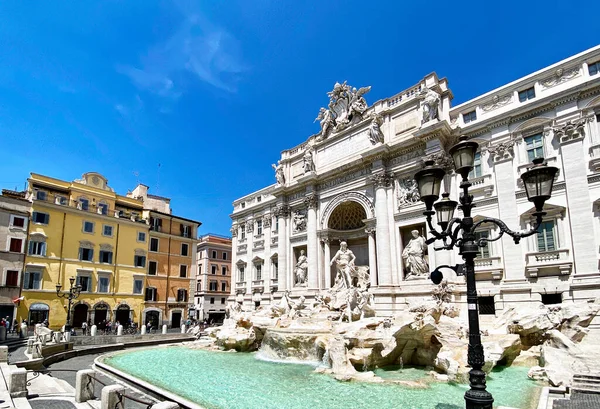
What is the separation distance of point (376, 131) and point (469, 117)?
17.2 feet

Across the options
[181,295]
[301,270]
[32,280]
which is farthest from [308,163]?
[32,280]

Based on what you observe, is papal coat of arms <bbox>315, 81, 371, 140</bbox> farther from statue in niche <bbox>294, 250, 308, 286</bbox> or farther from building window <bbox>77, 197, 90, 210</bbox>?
building window <bbox>77, 197, 90, 210</bbox>

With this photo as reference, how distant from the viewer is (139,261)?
123ft

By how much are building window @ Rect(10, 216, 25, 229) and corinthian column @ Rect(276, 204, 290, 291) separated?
19909 mm

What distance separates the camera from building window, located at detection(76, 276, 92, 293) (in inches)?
1286

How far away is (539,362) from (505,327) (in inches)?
70.3

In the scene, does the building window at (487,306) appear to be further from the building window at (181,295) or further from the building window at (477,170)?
the building window at (181,295)

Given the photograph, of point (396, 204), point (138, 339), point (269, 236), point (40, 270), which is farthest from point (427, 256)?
point (40, 270)

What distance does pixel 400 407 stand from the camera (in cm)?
920

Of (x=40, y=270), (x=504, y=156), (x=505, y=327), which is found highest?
(x=504, y=156)

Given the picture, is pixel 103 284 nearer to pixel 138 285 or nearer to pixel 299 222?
pixel 138 285

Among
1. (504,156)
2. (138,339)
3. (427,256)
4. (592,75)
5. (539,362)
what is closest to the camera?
(539,362)

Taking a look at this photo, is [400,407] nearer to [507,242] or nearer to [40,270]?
[507,242]

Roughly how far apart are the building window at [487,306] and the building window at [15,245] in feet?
105
